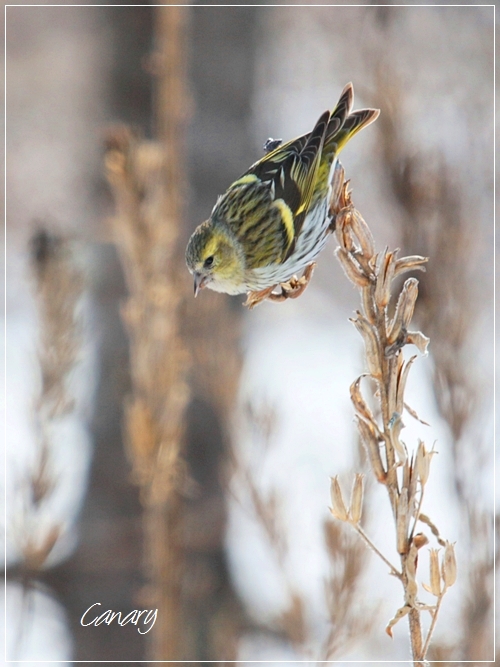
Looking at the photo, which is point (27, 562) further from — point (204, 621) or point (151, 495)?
point (204, 621)

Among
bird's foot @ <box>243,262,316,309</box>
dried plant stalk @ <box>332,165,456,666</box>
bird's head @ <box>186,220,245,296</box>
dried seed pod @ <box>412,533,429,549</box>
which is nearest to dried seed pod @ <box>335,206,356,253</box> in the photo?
dried plant stalk @ <box>332,165,456,666</box>

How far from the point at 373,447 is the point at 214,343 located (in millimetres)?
754

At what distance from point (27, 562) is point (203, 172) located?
152cm

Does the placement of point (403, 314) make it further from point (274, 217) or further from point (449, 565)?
point (274, 217)

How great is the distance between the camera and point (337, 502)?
0.51m

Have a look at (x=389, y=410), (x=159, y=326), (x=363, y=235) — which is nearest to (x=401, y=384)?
(x=389, y=410)

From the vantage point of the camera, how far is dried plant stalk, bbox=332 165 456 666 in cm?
48

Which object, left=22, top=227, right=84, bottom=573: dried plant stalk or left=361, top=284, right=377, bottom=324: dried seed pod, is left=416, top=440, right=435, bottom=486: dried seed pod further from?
left=22, top=227, right=84, bottom=573: dried plant stalk

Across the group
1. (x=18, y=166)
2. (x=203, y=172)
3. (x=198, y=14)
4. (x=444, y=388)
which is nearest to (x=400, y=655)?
(x=444, y=388)

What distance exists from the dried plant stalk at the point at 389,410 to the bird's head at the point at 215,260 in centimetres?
49

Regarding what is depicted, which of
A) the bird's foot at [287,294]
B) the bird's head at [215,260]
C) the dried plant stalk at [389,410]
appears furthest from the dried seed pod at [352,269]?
the bird's head at [215,260]

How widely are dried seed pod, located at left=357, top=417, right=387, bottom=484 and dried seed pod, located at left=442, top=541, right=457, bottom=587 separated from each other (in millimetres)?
65

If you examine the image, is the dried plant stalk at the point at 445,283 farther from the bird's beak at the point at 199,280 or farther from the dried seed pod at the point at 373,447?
the dried seed pod at the point at 373,447

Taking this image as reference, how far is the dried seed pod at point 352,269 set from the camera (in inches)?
21.5
